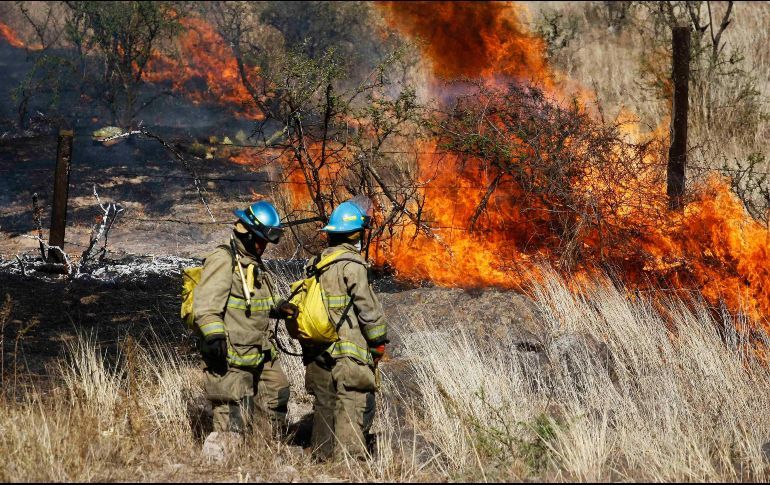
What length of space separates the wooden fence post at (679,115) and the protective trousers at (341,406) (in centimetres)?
560

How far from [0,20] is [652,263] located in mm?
19873

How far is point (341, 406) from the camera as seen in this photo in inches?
203

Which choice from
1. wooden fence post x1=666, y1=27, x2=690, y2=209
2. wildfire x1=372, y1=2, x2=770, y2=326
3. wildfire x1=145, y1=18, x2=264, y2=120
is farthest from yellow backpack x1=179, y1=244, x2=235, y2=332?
wildfire x1=145, y1=18, x2=264, y2=120

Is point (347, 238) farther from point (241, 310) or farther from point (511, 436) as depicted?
point (511, 436)

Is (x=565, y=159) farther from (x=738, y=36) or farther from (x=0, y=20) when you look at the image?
(x=0, y=20)

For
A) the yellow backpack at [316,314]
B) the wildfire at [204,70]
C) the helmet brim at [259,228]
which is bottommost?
the yellow backpack at [316,314]

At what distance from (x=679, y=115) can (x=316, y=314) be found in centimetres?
630

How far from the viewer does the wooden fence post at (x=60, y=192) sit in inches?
368

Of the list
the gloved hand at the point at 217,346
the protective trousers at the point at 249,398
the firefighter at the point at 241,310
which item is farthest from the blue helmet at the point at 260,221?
the protective trousers at the point at 249,398

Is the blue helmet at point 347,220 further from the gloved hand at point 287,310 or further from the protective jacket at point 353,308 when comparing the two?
the gloved hand at point 287,310

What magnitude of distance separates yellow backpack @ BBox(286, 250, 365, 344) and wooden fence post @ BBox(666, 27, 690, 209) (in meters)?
5.61

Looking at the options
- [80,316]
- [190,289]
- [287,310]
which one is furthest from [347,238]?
[80,316]

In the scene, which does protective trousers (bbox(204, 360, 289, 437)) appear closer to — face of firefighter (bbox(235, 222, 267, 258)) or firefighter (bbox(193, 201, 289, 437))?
firefighter (bbox(193, 201, 289, 437))

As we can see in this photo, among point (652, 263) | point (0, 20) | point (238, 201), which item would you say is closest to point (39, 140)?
point (238, 201)
